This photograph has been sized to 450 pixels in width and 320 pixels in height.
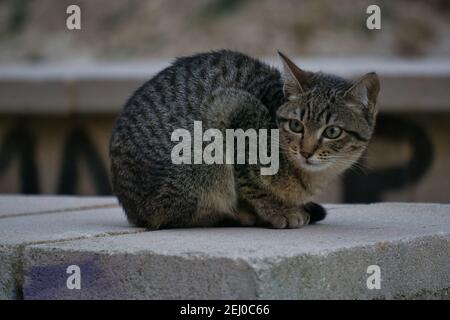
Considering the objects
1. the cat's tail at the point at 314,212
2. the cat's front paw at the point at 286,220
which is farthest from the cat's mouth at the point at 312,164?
the cat's tail at the point at 314,212

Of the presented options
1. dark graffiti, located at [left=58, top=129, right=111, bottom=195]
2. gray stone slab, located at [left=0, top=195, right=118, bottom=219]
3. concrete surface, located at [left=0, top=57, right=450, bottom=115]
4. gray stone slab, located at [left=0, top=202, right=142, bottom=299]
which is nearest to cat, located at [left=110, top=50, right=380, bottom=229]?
gray stone slab, located at [left=0, top=202, right=142, bottom=299]

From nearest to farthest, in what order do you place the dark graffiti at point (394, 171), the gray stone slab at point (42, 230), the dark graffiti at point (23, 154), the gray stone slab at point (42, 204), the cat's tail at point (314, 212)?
1. the gray stone slab at point (42, 230)
2. the cat's tail at point (314, 212)
3. the gray stone slab at point (42, 204)
4. the dark graffiti at point (394, 171)
5. the dark graffiti at point (23, 154)

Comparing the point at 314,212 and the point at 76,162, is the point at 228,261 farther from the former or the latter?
the point at 76,162

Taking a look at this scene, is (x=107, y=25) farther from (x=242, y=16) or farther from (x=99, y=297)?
(x=99, y=297)

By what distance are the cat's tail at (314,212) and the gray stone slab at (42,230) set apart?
0.87 meters

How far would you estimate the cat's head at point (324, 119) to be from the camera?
15.4ft

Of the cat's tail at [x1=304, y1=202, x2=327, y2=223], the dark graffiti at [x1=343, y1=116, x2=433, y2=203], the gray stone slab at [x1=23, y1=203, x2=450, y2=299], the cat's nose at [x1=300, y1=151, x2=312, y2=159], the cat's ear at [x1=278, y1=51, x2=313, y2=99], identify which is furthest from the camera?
the dark graffiti at [x1=343, y1=116, x2=433, y2=203]

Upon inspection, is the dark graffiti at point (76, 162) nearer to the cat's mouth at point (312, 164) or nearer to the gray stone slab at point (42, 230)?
the gray stone slab at point (42, 230)

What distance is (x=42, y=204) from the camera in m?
6.08

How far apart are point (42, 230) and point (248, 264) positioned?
4.83ft

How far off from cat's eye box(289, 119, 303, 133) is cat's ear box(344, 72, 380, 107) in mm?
264

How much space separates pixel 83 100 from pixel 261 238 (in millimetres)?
4334

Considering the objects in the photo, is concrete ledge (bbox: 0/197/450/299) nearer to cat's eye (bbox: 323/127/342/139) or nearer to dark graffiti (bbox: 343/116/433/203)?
cat's eye (bbox: 323/127/342/139)

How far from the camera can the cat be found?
4750mm
